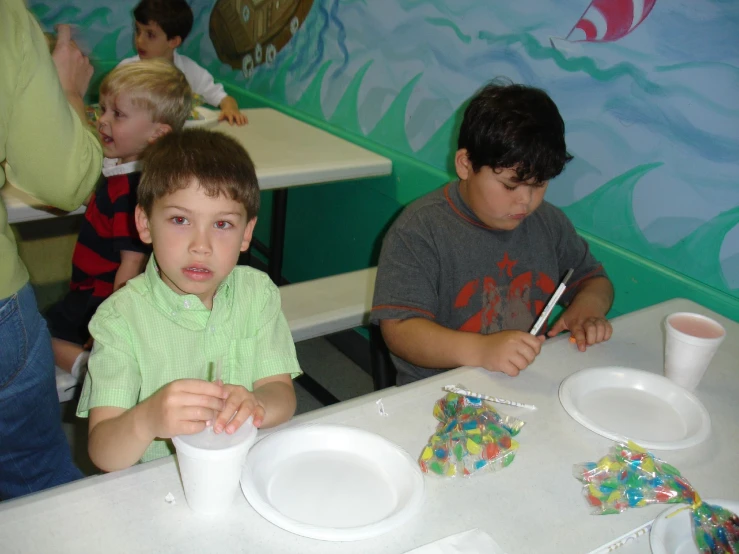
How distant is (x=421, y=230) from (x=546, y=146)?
0.30 m

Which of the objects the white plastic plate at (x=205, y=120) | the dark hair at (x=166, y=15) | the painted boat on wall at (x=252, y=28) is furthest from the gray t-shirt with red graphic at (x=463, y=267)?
the dark hair at (x=166, y=15)

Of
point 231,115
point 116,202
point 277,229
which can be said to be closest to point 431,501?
point 116,202

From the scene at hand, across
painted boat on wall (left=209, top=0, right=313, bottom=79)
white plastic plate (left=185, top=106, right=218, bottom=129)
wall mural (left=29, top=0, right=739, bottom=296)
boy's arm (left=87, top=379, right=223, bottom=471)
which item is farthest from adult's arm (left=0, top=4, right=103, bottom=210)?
painted boat on wall (left=209, top=0, right=313, bottom=79)

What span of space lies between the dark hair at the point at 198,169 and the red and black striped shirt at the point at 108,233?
0.63 metres

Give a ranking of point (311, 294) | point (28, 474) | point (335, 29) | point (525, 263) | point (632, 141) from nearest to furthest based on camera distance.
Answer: point (28, 474) → point (525, 263) → point (632, 141) → point (311, 294) → point (335, 29)

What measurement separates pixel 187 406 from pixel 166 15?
8.65ft

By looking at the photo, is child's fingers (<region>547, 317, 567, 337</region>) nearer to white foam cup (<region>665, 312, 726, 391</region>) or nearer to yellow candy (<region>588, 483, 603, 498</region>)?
white foam cup (<region>665, 312, 726, 391</region>)

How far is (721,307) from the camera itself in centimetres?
160

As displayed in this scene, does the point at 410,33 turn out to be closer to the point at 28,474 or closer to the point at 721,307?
the point at 721,307

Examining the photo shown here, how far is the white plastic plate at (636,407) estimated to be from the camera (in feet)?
3.47

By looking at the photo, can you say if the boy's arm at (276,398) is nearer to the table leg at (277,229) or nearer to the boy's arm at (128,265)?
the boy's arm at (128,265)

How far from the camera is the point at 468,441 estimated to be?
937mm

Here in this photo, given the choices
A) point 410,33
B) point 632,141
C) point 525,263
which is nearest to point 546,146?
point 525,263

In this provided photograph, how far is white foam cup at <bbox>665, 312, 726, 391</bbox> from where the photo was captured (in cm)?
116
